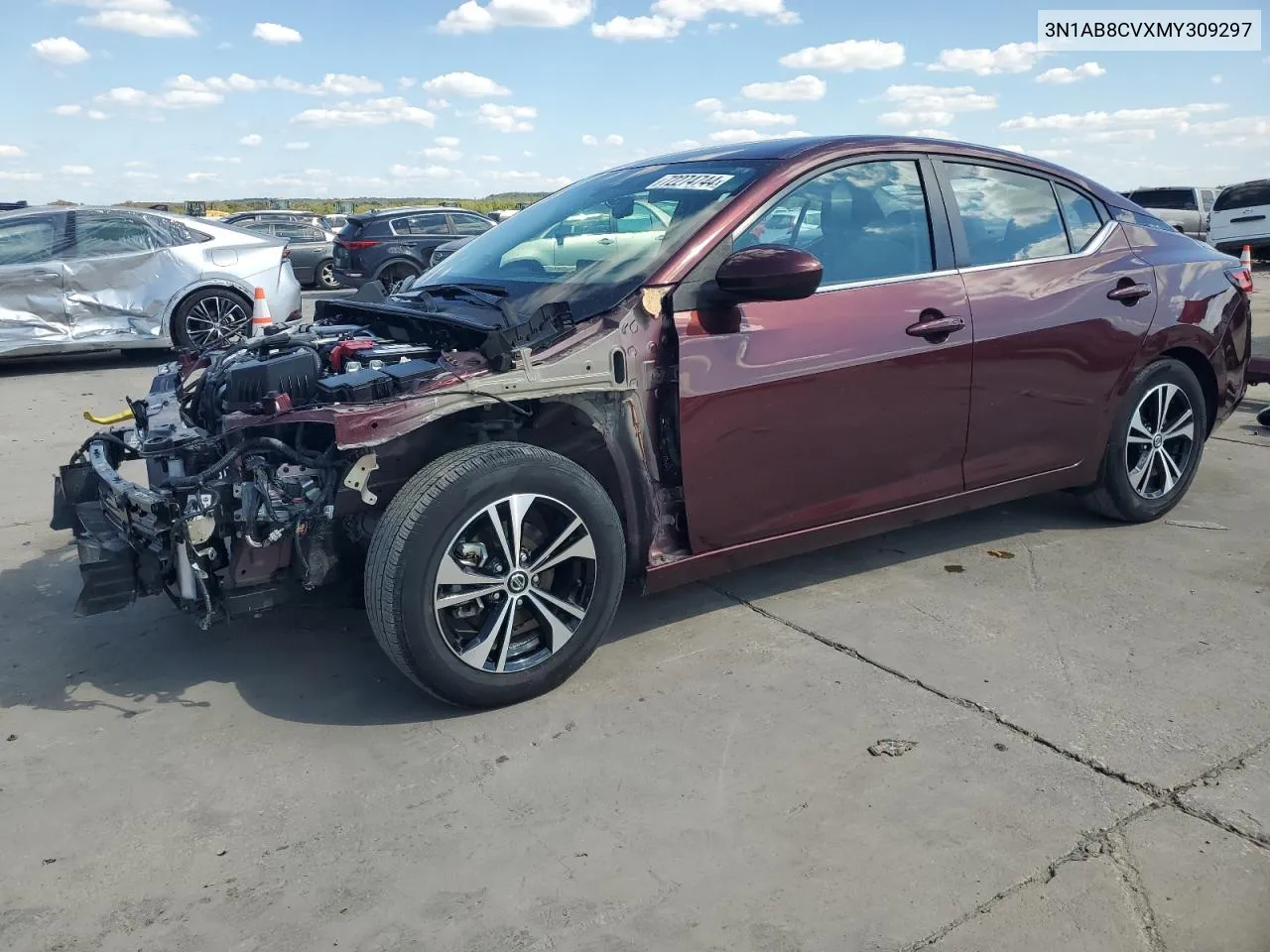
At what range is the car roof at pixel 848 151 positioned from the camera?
3.86 m

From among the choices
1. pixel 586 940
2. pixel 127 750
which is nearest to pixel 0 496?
pixel 127 750

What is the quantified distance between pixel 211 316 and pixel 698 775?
349 inches

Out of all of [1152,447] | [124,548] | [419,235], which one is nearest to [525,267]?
[124,548]

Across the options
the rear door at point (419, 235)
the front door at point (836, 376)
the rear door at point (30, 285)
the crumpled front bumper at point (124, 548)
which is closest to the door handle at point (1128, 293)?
the front door at point (836, 376)

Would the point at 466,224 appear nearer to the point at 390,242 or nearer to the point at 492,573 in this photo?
the point at 390,242

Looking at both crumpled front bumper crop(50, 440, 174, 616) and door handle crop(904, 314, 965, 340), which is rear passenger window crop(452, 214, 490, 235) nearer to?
door handle crop(904, 314, 965, 340)

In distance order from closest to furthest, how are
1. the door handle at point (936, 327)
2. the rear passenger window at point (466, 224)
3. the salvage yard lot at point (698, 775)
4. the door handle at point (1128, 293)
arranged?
the salvage yard lot at point (698, 775)
the door handle at point (936, 327)
the door handle at point (1128, 293)
the rear passenger window at point (466, 224)

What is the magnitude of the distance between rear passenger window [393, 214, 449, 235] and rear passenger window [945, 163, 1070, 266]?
1578 cm

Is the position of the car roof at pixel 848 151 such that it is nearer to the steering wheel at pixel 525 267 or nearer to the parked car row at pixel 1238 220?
the steering wheel at pixel 525 267

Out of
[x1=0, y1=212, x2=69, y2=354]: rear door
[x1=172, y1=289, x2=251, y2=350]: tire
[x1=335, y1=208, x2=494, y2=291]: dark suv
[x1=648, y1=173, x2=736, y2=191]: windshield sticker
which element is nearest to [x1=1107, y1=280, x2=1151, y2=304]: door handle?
[x1=648, y1=173, x2=736, y2=191]: windshield sticker

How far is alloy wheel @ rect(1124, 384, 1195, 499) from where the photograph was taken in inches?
187

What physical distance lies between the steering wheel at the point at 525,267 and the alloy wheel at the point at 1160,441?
2.73 meters

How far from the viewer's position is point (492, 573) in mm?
3199

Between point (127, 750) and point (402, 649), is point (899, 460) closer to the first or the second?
point (402, 649)
